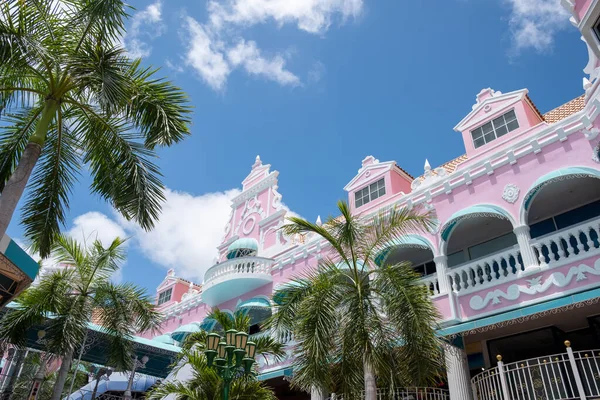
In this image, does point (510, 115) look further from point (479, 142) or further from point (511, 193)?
point (511, 193)

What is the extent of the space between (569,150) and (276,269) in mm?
11025

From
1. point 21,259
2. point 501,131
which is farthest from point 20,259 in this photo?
point 501,131

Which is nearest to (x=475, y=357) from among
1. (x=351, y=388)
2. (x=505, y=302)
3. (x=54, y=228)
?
(x=505, y=302)

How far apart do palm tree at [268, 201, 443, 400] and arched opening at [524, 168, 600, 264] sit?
11.0ft

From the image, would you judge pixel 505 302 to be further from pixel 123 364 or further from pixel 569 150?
pixel 123 364

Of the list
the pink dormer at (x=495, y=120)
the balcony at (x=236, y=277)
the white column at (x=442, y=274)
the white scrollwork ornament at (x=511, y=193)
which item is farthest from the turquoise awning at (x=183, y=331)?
the white scrollwork ornament at (x=511, y=193)

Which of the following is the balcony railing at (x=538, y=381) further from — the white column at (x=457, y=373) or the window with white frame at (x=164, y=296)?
the window with white frame at (x=164, y=296)

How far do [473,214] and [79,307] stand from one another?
11.5m

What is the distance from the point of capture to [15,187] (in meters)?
7.80

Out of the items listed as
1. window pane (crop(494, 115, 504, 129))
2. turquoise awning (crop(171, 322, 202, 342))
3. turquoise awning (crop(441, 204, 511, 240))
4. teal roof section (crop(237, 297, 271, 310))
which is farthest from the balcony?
window pane (crop(494, 115, 504, 129))

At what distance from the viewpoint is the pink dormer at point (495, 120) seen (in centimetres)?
1416

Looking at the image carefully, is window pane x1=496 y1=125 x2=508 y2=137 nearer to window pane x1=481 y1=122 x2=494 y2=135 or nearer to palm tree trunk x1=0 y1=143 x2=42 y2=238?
window pane x1=481 y1=122 x2=494 y2=135

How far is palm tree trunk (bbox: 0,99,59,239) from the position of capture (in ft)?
25.0

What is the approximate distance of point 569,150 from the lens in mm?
11828
